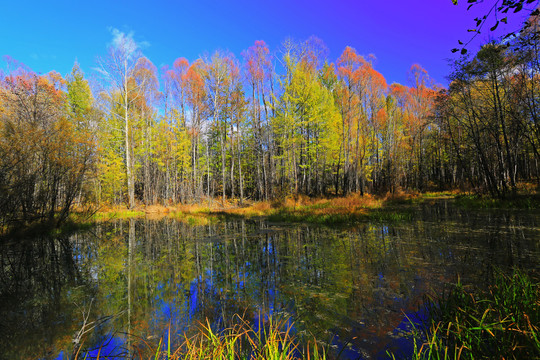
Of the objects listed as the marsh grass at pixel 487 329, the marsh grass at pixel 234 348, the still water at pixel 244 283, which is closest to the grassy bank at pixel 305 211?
the still water at pixel 244 283

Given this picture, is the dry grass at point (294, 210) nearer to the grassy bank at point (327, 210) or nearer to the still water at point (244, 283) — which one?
the grassy bank at point (327, 210)

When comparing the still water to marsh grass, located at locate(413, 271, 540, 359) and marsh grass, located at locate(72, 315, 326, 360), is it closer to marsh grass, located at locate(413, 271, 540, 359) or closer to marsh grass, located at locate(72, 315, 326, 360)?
marsh grass, located at locate(72, 315, 326, 360)

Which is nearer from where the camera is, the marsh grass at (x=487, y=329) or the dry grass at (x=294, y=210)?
the marsh grass at (x=487, y=329)

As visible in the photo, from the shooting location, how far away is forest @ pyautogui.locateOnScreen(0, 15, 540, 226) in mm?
11492

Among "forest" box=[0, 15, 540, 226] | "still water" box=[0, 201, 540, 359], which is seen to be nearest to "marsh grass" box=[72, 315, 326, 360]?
"still water" box=[0, 201, 540, 359]

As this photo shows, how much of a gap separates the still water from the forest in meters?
4.80

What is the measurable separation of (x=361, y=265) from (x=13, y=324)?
21.4 ft

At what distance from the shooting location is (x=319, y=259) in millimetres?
6348

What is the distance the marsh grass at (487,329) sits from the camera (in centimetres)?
193

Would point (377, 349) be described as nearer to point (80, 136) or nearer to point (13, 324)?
point (13, 324)

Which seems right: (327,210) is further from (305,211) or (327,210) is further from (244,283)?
(244,283)

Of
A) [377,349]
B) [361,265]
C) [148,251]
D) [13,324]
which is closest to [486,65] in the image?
[361,265]

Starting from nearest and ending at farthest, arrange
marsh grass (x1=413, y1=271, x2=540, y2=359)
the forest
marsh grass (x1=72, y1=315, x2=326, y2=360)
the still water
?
1. marsh grass (x1=72, y1=315, x2=326, y2=360)
2. marsh grass (x1=413, y1=271, x2=540, y2=359)
3. the still water
4. the forest

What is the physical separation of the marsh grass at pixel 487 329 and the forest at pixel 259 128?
40.0ft
